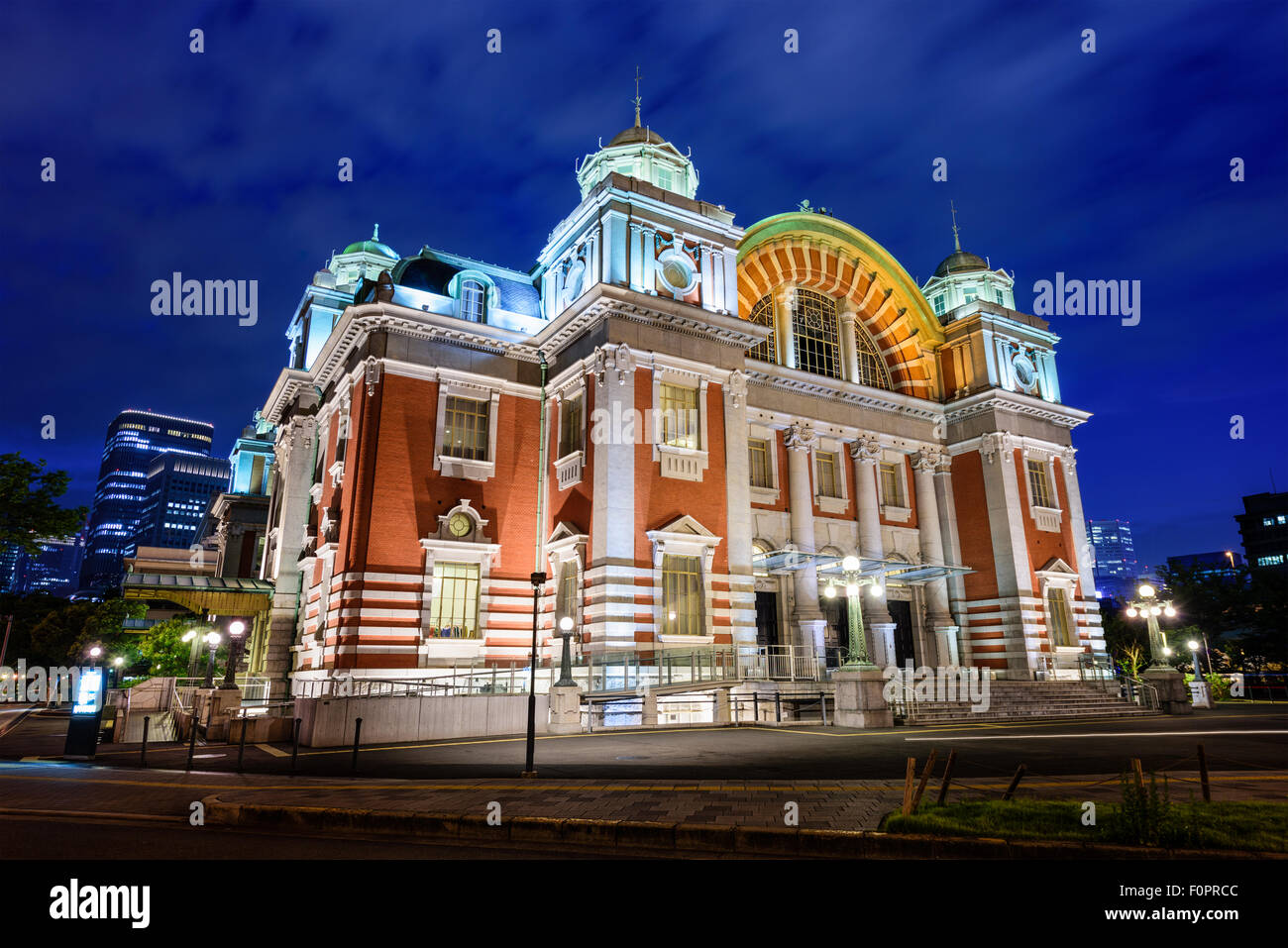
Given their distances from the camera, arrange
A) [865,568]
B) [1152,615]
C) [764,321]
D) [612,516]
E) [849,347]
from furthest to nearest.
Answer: [849,347] < [764,321] < [865,568] < [1152,615] < [612,516]

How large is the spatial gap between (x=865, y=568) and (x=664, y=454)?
11241 mm

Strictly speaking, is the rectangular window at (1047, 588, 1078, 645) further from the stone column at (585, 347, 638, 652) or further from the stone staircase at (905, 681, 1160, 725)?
the stone column at (585, 347, 638, 652)

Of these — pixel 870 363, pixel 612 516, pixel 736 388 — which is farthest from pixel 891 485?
pixel 612 516

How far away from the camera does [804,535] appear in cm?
3209

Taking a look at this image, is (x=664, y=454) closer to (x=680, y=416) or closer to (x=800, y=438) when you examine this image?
(x=680, y=416)

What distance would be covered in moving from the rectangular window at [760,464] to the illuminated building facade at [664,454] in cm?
10

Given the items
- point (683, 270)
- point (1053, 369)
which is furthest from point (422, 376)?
point (1053, 369)

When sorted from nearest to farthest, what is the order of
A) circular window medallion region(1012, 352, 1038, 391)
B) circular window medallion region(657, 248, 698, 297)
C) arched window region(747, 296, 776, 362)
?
circular window medallion region(657, 248, 698, 297)
arched window region(747, 296, 776, 362)
circular window medallion region(1012, 352, 1038, 391)

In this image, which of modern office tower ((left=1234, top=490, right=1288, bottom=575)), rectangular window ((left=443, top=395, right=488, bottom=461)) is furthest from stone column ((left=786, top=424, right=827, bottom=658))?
modern office tower ((left=1234, top=490, right=1288, bottom=575))

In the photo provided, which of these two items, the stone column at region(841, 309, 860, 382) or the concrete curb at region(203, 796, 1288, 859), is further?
the stone column at region(841, 309, 860, 382)

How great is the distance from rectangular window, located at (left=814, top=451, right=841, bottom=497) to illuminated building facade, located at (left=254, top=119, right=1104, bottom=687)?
0.35 feet

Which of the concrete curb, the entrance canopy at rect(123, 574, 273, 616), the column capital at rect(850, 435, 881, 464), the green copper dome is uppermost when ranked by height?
the green copper dome

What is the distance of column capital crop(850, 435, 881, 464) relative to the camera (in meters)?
35.0

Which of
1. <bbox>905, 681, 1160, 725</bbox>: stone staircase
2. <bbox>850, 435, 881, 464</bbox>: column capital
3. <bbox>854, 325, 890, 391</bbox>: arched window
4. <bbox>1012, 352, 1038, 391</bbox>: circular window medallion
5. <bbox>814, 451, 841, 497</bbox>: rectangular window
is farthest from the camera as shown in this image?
<bbox>1012, 352, 1038, 391</bbox>: circular window medallion
